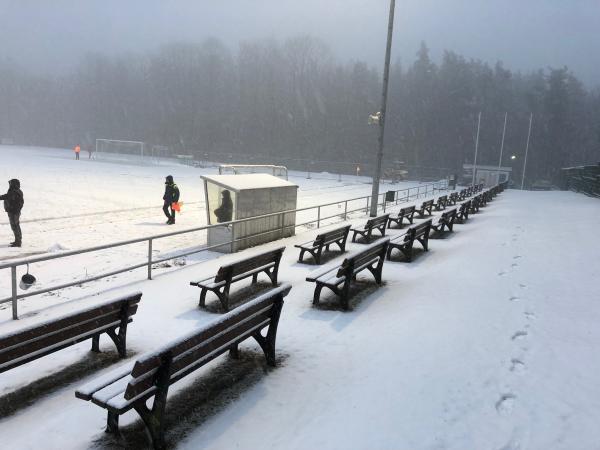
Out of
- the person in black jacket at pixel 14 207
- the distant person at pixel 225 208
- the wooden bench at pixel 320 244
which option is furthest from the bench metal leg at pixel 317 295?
the person in black jacket at pixel 14 207

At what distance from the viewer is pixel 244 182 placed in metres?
Answer: 12.9

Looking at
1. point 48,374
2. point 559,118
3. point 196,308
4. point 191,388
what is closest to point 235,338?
point 191,388

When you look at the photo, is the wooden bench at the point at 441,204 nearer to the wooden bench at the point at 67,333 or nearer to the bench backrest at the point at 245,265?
the bench backrest at the point at 245,265

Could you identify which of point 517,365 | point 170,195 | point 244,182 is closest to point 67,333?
point 517,365

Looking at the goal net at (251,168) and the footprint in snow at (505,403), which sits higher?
the goal net at (251,168)

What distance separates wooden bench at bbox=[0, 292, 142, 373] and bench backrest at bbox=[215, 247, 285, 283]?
5.45 feet

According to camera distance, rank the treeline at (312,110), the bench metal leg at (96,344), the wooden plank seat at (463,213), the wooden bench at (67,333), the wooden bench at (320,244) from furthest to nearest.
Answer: the treeline at (312,110) < the wooden plank seat at (463,213) < the wooden bench at (320,244) < the bench metal leg at (96,344) < the wooden bench at (67,333)

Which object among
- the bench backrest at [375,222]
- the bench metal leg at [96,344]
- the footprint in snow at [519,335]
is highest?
the bench backrest at [375,222]

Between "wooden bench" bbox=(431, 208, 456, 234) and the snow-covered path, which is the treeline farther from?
the snow-covered path

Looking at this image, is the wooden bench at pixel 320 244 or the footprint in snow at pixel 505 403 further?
the wooden bench at pixel 320 244

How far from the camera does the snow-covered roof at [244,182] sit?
12.4 meters

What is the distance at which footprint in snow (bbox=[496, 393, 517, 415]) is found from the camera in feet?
14.0

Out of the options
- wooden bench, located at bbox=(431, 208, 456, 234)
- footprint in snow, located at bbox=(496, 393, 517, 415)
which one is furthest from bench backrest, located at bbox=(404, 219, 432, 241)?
footprint in snow, located at bbox=(496, 393, 517, 415)

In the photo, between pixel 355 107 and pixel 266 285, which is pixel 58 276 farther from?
pixel 355 107
